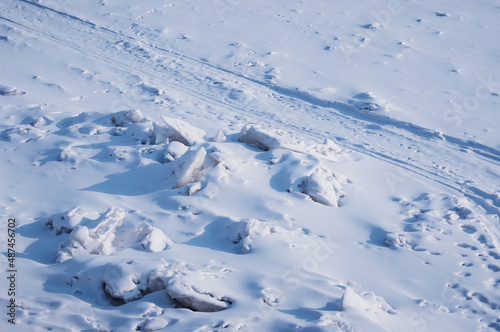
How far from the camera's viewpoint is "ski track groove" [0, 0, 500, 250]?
19.6 feet

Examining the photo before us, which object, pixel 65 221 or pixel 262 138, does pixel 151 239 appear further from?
pixel 262 138

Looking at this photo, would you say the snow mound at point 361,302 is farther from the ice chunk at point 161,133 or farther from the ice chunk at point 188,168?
the ice chunk at point 161,133

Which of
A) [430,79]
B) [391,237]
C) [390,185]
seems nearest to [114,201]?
[391,237]

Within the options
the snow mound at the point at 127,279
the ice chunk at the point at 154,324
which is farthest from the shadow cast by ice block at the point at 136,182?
the ice chunk at the point at 154,324

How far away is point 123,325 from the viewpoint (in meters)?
3.37

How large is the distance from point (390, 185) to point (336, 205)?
3.26 ft

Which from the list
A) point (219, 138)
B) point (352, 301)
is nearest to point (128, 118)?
point (219, 138)

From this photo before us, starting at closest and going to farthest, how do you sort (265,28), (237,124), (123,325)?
(123,325) < (237,124) < (265,28)

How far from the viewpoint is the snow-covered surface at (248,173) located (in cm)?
373

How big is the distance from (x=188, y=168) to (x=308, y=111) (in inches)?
115

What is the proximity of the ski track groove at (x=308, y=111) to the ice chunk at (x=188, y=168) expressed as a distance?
2.05 meters

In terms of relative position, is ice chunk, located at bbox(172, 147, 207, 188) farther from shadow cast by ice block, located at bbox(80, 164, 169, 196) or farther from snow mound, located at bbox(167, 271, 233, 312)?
snow mound, located at bbox(167, 271, 233, 312)

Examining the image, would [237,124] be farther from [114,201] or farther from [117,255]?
[117,255]

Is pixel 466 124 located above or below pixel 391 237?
above
